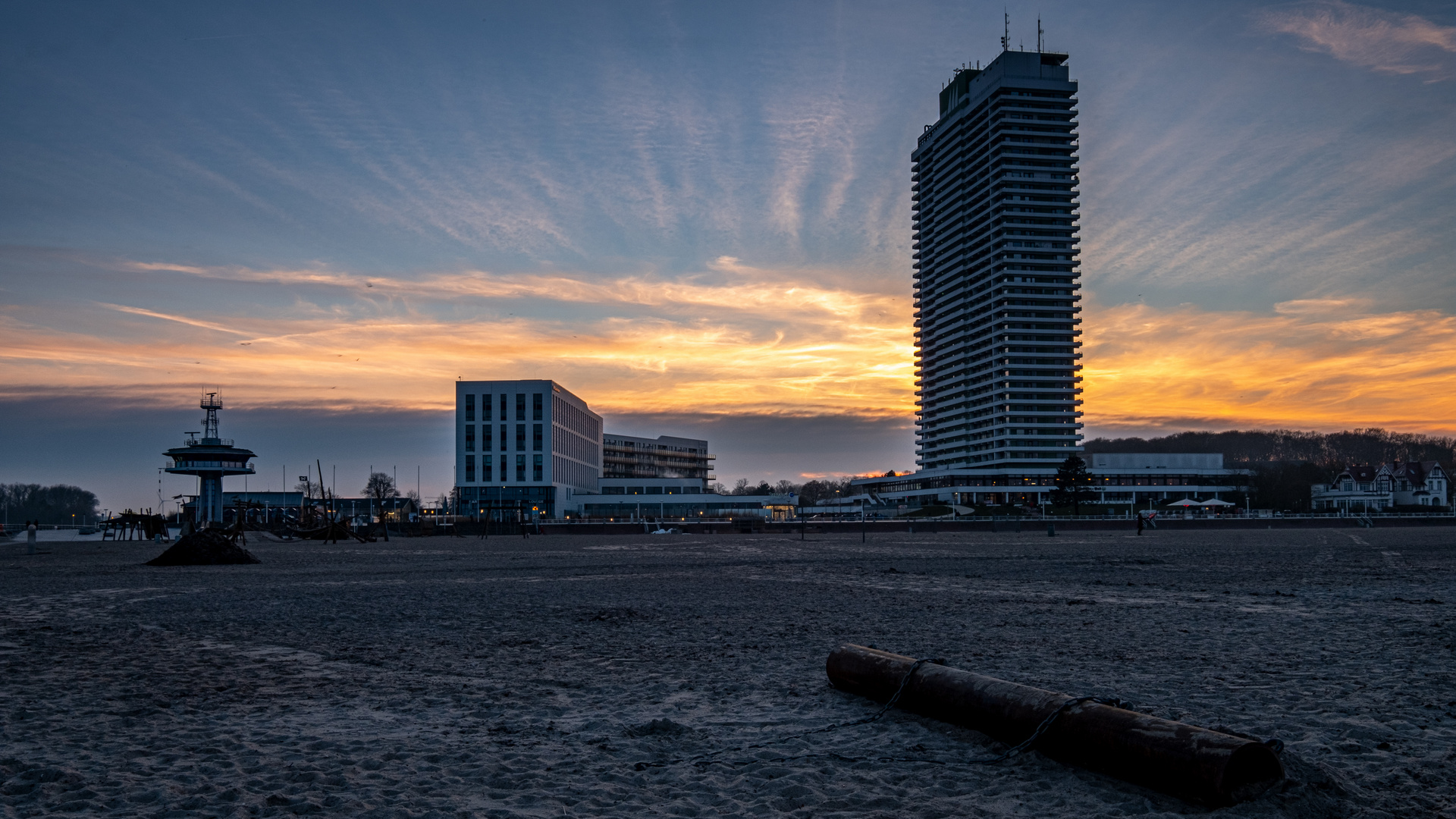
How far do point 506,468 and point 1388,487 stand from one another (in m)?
146

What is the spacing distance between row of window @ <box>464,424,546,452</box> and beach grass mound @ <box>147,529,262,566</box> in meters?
110

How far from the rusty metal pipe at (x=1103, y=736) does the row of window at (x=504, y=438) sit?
5525 inches

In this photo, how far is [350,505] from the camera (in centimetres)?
17575

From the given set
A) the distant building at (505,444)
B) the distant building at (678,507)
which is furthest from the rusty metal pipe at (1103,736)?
the distant building at (678,507)

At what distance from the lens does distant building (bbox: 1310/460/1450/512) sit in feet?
524

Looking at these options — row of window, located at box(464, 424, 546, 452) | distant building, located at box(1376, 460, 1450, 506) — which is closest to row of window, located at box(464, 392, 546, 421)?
row of window, located at box(464, 424, 546, 452)

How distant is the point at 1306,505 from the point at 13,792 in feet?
591

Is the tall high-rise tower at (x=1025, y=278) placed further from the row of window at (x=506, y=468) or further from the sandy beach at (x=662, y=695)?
the sandy beach at (x=662, y=695)

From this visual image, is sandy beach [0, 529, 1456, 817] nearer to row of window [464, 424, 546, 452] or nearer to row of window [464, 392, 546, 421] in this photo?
row of window [464, 392, 546, 421]

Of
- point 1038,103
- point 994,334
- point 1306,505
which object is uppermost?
point 1038,103

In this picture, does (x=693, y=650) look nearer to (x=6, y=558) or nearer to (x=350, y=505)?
(x=6, y=558)

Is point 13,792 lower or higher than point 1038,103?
lower

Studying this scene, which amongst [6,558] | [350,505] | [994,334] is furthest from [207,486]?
[994,334]

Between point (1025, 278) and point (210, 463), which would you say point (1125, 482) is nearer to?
point (1025, 278)
